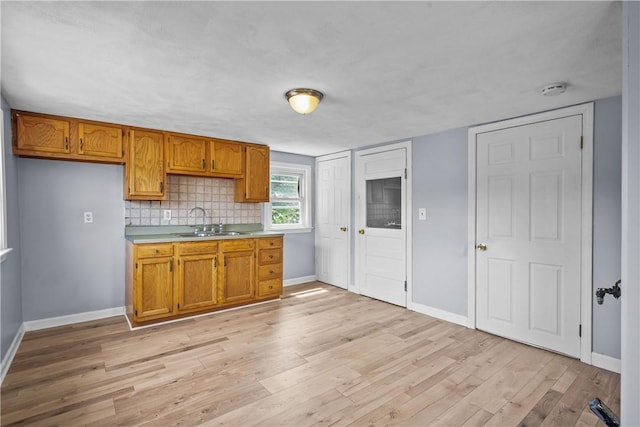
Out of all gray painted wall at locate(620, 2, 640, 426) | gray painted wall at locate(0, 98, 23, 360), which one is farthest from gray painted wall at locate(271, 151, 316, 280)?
gray painted wall at locate(620, 2, 640, 426)

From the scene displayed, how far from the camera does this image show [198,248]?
3674 mm

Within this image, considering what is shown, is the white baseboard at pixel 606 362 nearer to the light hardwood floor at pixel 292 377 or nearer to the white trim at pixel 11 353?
the light hardwood floor at pixel 292 377

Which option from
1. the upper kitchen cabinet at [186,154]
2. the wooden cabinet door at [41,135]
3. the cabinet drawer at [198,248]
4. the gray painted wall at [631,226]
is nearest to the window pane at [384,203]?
the cabinet drawer at [198,248]

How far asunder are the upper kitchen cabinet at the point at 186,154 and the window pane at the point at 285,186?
133 cm

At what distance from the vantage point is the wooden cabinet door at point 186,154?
12.4 feet

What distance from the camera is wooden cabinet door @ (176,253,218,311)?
Answer: 3.58 metres

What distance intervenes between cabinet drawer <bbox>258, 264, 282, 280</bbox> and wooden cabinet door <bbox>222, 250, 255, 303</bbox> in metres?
0.11

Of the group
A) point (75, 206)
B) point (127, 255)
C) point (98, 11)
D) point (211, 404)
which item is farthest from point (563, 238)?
point (75, 206)

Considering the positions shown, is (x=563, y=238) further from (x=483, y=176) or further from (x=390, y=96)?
(x=390, y=96)

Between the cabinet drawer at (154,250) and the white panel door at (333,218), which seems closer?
the cabinet drawer at (154,250)

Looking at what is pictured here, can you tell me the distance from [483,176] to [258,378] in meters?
2.84

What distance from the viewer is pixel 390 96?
8.50 feet

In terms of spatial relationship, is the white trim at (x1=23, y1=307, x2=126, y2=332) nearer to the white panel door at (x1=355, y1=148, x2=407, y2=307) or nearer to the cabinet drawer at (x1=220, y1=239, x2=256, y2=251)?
the cabinet drawer at (x1=220, y1=239, x2=256, y2=251)

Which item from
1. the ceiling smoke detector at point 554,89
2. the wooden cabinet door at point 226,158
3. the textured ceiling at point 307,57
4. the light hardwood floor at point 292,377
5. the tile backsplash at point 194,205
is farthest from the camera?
the wooden cabinet door at point 226,158
